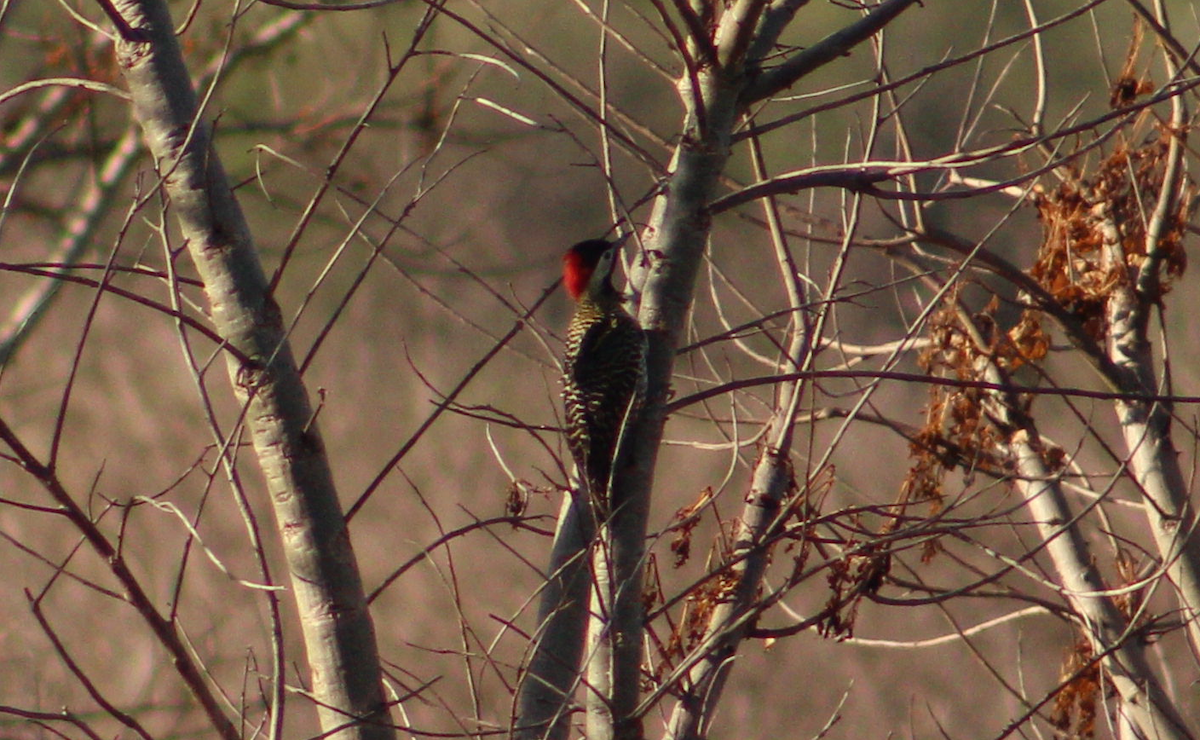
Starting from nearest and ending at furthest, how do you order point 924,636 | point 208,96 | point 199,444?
point 208,96, point 199,444, point 924,636

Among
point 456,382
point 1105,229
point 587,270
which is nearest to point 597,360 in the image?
point 587,270

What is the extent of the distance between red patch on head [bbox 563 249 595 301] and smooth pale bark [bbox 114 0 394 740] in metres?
2.81

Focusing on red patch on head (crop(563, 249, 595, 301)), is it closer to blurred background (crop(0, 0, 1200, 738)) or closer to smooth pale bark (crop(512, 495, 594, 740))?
smooth pale bark (crop(512, 495, 594, 740))

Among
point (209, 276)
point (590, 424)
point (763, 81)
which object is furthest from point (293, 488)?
point (590, 424)

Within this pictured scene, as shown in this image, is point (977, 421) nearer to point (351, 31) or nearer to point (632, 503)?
point (632, 503)

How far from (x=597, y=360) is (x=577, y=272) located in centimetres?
93

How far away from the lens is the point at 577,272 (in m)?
5.38

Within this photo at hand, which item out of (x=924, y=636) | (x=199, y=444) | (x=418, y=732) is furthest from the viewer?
(x=924, y=636)

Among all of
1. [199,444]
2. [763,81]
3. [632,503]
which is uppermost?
[199,444]

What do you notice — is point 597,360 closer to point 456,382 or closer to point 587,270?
point 587,270

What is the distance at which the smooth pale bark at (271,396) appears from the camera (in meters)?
2.58

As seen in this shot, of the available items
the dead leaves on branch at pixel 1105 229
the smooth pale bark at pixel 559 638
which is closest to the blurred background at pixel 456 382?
the dead leaves on branch at pixel 1105 229

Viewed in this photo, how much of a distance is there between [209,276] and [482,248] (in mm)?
8383

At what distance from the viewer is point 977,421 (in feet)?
13.2
